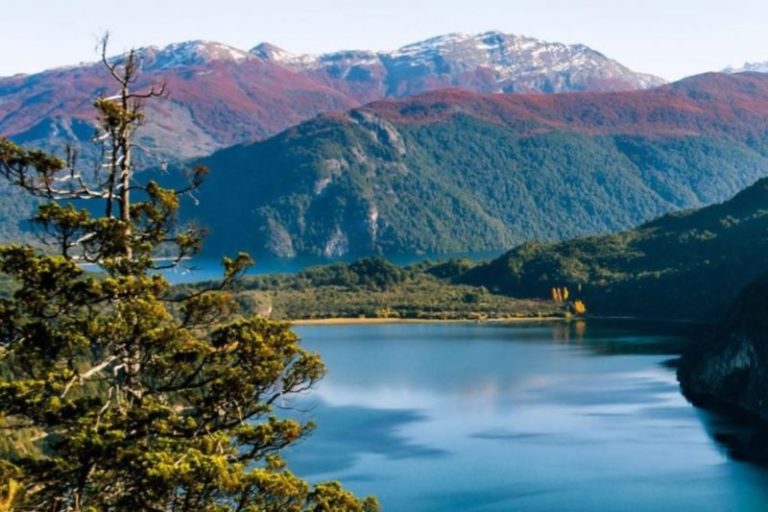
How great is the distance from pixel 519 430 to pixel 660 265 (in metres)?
89.2

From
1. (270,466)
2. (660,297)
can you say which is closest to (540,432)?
(270,466)

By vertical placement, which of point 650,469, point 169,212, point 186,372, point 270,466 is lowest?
point 650,469

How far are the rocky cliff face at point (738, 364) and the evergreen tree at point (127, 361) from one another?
6566 cm

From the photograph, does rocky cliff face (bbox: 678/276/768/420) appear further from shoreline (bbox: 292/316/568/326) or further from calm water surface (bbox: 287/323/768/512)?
shoreline (bbox: 292/316/568/326)

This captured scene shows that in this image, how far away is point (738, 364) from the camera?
302 ft

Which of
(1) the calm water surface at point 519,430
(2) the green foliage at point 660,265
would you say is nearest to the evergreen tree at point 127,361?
(1) the calm water surface at point 519,430

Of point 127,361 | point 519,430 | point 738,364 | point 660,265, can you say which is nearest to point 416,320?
point 660,265

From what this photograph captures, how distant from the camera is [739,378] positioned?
91438 millimetres

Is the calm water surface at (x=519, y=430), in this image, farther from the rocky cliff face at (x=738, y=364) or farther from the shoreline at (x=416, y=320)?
the shoreline at (x=416, y=320)

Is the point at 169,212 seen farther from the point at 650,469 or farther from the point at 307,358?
the point at 650,469

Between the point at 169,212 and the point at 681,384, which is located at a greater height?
the point at 169,212

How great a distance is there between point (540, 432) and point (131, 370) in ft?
195

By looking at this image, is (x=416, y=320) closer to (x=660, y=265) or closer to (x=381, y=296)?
(x=381, y=296)

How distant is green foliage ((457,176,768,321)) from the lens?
481 ft
